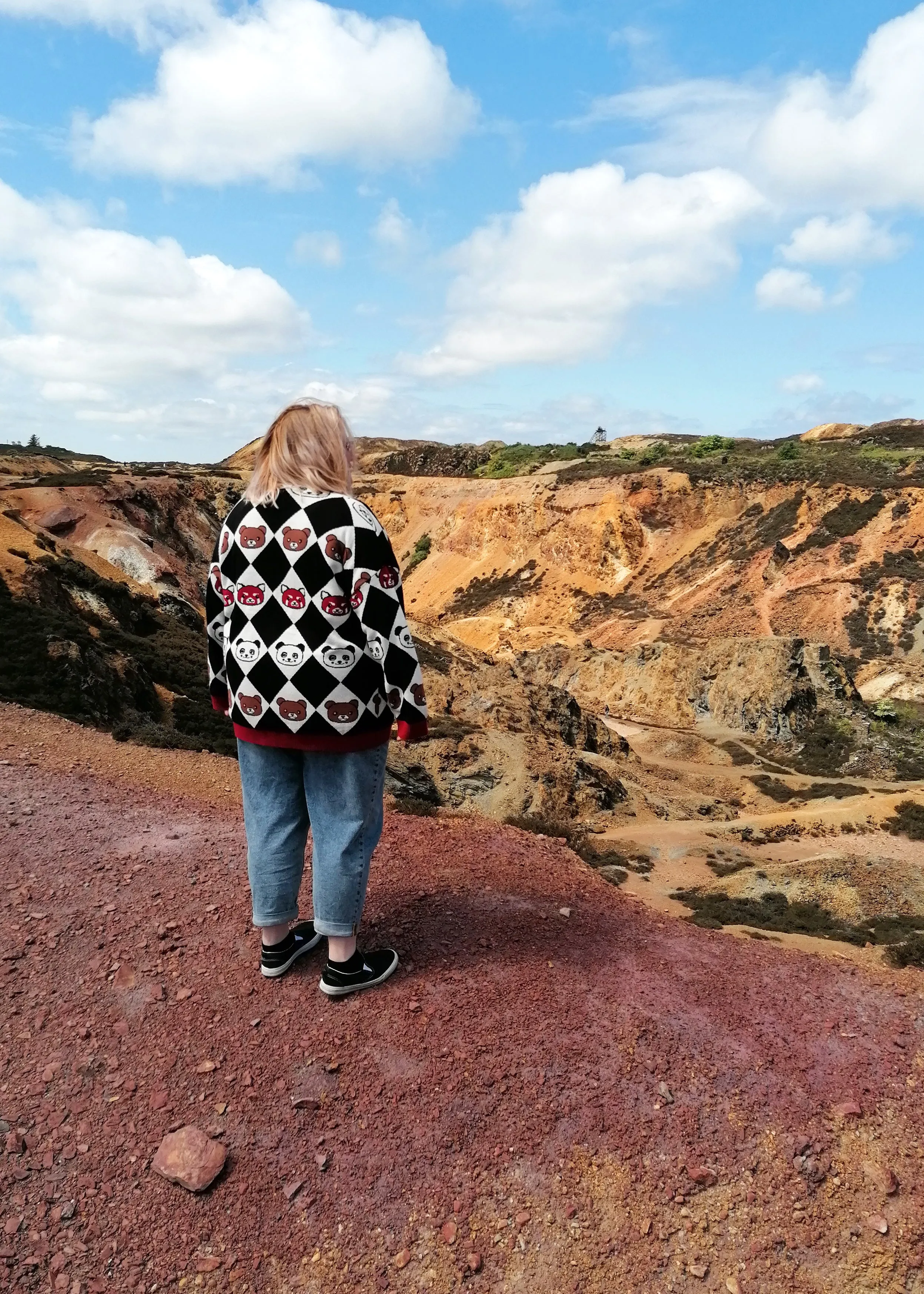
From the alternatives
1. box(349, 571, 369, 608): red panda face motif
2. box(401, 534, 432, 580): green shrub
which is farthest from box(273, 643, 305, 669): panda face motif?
box(401, 534, 432, 580): green shrub

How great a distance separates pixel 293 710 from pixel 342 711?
0.21 metres

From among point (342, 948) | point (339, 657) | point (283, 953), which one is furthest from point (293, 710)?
point (283, 953)

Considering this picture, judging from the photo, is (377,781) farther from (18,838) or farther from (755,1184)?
(18,838)

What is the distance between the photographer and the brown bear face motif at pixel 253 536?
3.40 meters

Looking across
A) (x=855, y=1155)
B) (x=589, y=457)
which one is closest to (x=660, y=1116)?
(x=855, y=1155)

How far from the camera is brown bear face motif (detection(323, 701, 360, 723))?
11.2ft

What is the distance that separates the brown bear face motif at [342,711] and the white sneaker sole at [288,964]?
1420mm

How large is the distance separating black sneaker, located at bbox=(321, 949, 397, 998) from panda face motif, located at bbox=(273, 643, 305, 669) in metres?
1.54

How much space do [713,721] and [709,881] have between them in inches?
638

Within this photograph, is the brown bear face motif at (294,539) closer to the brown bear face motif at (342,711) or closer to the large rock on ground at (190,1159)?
the brown bear face motif at (342,711)

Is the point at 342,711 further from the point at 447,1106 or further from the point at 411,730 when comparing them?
the point at 447,1106

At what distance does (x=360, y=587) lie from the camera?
339 centimetres

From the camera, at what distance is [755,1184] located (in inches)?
130

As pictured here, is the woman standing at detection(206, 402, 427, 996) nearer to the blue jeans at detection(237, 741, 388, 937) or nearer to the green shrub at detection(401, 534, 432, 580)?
the blue jeans at detection(237, 741, 388, 937)
